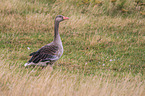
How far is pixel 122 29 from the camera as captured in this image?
550 inches

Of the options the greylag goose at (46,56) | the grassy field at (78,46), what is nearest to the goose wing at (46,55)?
the greylag goose at (46,56)

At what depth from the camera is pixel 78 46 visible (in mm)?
10883

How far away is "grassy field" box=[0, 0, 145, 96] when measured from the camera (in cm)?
529

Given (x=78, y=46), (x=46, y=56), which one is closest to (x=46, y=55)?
(x=46, y=56)

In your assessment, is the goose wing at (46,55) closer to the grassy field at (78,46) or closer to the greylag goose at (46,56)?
the greylag goose at (46,56)

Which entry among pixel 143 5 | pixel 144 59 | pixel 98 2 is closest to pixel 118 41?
pixel 144 59

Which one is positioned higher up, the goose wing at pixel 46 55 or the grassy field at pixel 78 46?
the goose wing at pixel 46 55

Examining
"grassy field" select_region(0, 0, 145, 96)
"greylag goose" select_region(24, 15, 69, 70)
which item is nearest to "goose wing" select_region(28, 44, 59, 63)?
"greylag goose" select_region(24, 15, 69, 70)

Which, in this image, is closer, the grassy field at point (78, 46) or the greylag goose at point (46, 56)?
the grassy field at point (78, 46)

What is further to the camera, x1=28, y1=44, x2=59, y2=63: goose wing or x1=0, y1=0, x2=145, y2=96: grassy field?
x1=28, y1=44, x2=59, y2=63: goose wing

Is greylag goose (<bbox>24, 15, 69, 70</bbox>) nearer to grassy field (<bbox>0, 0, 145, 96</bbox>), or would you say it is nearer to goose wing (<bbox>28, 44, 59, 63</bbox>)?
goose wing (<bbox>28, 44, 59, 63</bbox>)

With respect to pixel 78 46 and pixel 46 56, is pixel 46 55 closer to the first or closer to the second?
pixel 46 56

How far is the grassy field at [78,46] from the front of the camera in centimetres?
529

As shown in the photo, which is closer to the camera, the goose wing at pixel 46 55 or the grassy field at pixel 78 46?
the grassy field at pixel 78 46
